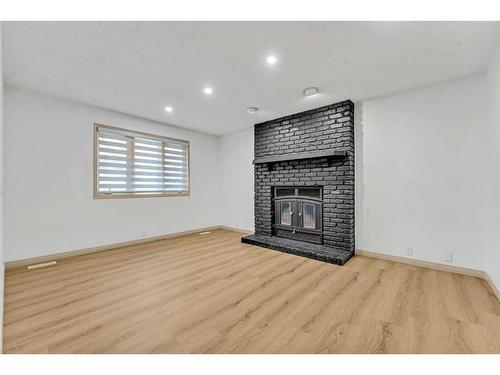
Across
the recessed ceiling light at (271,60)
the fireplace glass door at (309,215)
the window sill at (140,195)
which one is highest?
the recessed ceiling light at (271,60)

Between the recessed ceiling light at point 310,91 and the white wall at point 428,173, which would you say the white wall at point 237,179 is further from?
the white wall at point 428,173

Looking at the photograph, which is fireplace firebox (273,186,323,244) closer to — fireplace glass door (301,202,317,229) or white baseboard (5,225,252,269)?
fireplace glass door (301,202,317,229)

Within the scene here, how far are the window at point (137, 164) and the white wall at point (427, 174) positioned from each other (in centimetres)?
368

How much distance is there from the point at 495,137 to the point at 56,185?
565 cm

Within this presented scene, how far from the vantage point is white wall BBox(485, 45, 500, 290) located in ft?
7.14

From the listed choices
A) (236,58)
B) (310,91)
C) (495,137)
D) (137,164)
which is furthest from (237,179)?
(495,137)

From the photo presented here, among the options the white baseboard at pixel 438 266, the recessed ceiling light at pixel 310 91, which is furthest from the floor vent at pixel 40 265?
the white baseboard at pixel 438 266

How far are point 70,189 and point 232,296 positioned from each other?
3.14 metres

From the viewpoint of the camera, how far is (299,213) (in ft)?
13.4

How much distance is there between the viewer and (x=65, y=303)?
2.07m

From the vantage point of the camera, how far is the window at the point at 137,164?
3818mm

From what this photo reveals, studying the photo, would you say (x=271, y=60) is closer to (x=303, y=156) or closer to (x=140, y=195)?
(x=303, y=156)

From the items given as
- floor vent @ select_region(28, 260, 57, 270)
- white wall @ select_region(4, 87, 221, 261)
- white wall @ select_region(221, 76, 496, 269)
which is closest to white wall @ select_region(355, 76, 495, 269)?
white wall @ select_region(221, 76, 496, 269)

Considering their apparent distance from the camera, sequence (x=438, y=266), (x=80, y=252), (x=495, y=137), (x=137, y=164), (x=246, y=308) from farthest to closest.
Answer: (x=137, y=164) < (x=80, y=252) < (x=438, y=266) < (x=495, y=137) < (x=246, y=308)
